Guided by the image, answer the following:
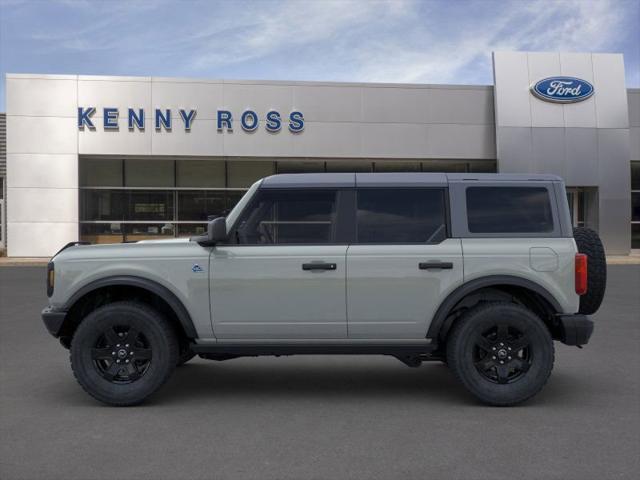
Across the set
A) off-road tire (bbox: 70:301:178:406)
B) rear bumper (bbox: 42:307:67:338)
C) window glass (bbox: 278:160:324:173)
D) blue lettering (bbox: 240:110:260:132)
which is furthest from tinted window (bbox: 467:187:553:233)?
window glass (bbox: 278:160:324:173)

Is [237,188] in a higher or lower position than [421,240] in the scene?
higher

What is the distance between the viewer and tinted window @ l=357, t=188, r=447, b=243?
5.50m

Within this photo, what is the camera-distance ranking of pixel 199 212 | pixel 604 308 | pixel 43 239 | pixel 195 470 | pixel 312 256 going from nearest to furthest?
pixel 195 470 → pixel 312 256 → pixel 604 308 → pixel 43 239 → pixel 199 212

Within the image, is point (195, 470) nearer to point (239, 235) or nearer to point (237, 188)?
point (239, 235)

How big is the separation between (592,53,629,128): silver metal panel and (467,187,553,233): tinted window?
2303 cm

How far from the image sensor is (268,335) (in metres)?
5.42

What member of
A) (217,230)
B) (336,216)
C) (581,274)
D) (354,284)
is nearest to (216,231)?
(217,230)

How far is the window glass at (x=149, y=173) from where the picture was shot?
89.4 ft

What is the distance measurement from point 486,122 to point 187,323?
912 inches

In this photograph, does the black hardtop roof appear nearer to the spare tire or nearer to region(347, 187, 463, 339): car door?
region(347, 187, 463, 339): car door

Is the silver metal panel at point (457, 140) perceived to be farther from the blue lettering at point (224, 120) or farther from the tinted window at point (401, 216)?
the tinted window at point (401, 216)

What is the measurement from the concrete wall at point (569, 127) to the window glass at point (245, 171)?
962 cm

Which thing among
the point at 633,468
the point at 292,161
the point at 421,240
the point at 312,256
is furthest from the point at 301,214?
the point at 292,161

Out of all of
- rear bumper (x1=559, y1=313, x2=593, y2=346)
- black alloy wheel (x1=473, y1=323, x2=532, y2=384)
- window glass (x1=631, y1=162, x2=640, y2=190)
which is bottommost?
black alloy wheel (x1=473, y1=323, x2=532, y2=384)
